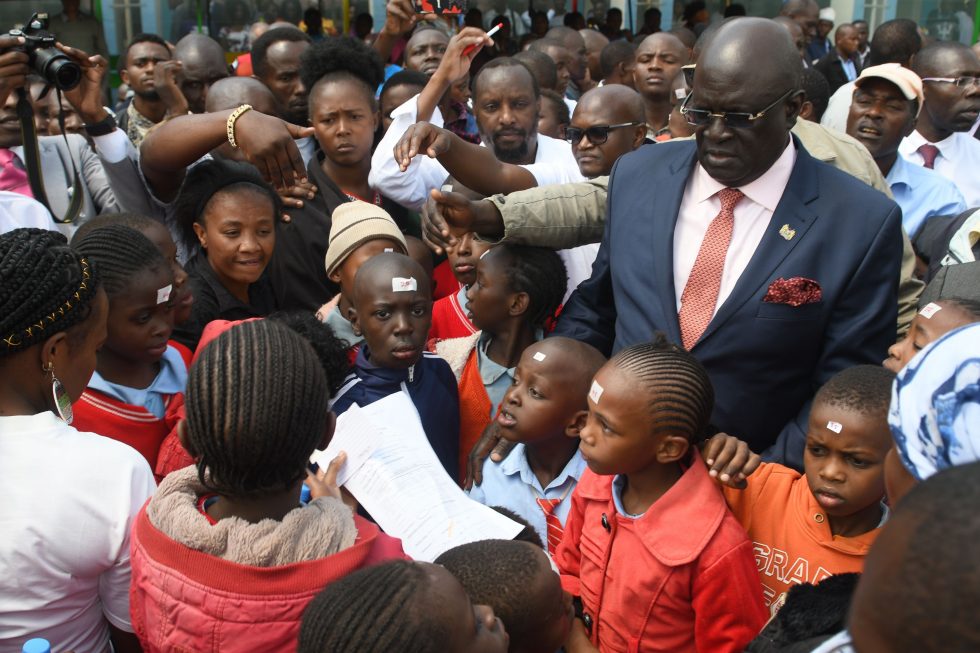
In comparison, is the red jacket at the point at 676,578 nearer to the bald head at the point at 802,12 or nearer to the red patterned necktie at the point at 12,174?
the red patterned necktie at the point at 12,174

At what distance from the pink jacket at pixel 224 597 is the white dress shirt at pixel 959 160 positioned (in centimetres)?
481

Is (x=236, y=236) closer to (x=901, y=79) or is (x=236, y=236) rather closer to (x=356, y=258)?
(x=356, y=258)

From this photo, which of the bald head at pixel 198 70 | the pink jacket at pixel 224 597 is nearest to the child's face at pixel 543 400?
the pink jacket at pixel 224 597

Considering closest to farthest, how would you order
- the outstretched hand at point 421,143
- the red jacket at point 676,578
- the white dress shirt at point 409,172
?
the red jacket at point 676,578 < the outstretched hand at point 421,143 < the white dress shirt at point 409,172

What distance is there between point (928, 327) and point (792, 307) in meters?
0.34

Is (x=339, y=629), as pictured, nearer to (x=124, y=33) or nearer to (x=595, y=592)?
(x=595, y=592)

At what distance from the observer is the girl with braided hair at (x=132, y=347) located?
8.18 feet

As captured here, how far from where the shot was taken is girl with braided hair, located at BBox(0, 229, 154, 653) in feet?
5.72

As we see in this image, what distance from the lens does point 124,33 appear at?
1088 centimetres

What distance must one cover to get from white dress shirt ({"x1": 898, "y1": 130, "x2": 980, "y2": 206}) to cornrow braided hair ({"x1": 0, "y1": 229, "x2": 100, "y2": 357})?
15.7ft

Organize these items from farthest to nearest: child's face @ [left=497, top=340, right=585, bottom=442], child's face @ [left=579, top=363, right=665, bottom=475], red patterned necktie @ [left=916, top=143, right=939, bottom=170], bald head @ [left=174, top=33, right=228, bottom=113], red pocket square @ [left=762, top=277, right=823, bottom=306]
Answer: bald head @ [left=174, top=33, right=228, bottom=113] → red patterned necktie @ [left=916, top=143, right=939, bottom=170] → child's face @ [left=497, top=340, right=585, bottom=442] → red pocket square @ [left=762, top=277, right=823, bottom=306] → child's face @ [left=579, top=363, right=665, bottom=475]

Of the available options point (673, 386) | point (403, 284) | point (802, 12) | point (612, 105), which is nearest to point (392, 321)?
point (403, 284)

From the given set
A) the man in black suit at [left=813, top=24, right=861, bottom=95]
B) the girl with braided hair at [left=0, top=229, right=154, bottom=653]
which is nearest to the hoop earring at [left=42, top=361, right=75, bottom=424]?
the girl with braided hair at [left=0, top=229, right=154, bottom=653]

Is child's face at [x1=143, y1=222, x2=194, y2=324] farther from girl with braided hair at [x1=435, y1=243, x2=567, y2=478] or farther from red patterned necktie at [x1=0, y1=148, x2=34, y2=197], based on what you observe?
red patterned necktie at [x1=0, y1=148, x2=34, y2=197]
